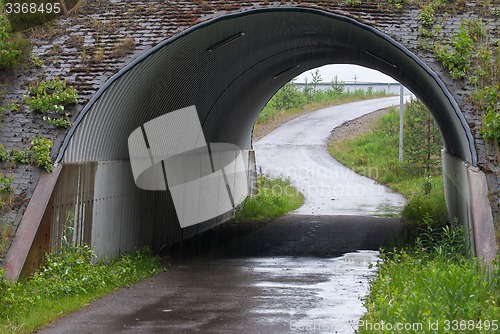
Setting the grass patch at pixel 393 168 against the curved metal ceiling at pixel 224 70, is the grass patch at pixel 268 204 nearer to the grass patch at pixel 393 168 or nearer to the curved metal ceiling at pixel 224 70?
the curved metal ceiling at pixel 224 70

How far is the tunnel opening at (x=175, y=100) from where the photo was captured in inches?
490

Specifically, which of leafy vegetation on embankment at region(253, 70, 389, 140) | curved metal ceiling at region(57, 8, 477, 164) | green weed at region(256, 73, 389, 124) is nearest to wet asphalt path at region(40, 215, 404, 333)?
curved metal ceiling at region(57, 8, 477, 164)

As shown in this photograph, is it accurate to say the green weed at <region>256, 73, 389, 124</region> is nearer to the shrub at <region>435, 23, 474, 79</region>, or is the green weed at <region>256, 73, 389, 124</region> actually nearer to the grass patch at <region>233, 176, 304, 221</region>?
the grass patch at <region>233, 176, 304, 221</region>

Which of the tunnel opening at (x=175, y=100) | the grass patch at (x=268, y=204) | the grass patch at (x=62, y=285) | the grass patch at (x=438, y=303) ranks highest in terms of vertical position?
the tunnel opening at (x=175, y=100)

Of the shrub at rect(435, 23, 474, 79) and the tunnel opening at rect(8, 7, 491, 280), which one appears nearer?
the tunnel opening at rect(8, 7, 491, 280)

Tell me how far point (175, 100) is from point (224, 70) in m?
1.80

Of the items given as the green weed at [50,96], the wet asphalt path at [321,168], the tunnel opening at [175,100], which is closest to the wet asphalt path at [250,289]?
the tunnel opening at [175,100]

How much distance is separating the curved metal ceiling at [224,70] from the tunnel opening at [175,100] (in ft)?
0.08

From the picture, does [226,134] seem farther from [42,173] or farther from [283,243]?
[42,173]

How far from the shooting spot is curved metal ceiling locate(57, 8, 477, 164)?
42.4ft

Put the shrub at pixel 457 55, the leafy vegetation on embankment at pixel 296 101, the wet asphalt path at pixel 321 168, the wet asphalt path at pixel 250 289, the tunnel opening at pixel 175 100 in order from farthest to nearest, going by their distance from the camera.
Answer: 1. the leafy vegetation on embankment at pixel 296 101
2. the wet asphalt path at pixel 321 168
3. the shrub at pixel 457 55
4. the tunnel opening at pixel 175 100
5. the wet asphalt path at pixel 250 289

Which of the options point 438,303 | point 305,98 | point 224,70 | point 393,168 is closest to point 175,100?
point 224,70

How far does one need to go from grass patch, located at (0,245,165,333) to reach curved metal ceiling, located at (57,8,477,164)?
5.52 feet

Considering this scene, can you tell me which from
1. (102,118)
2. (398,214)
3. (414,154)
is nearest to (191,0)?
(102,118)
